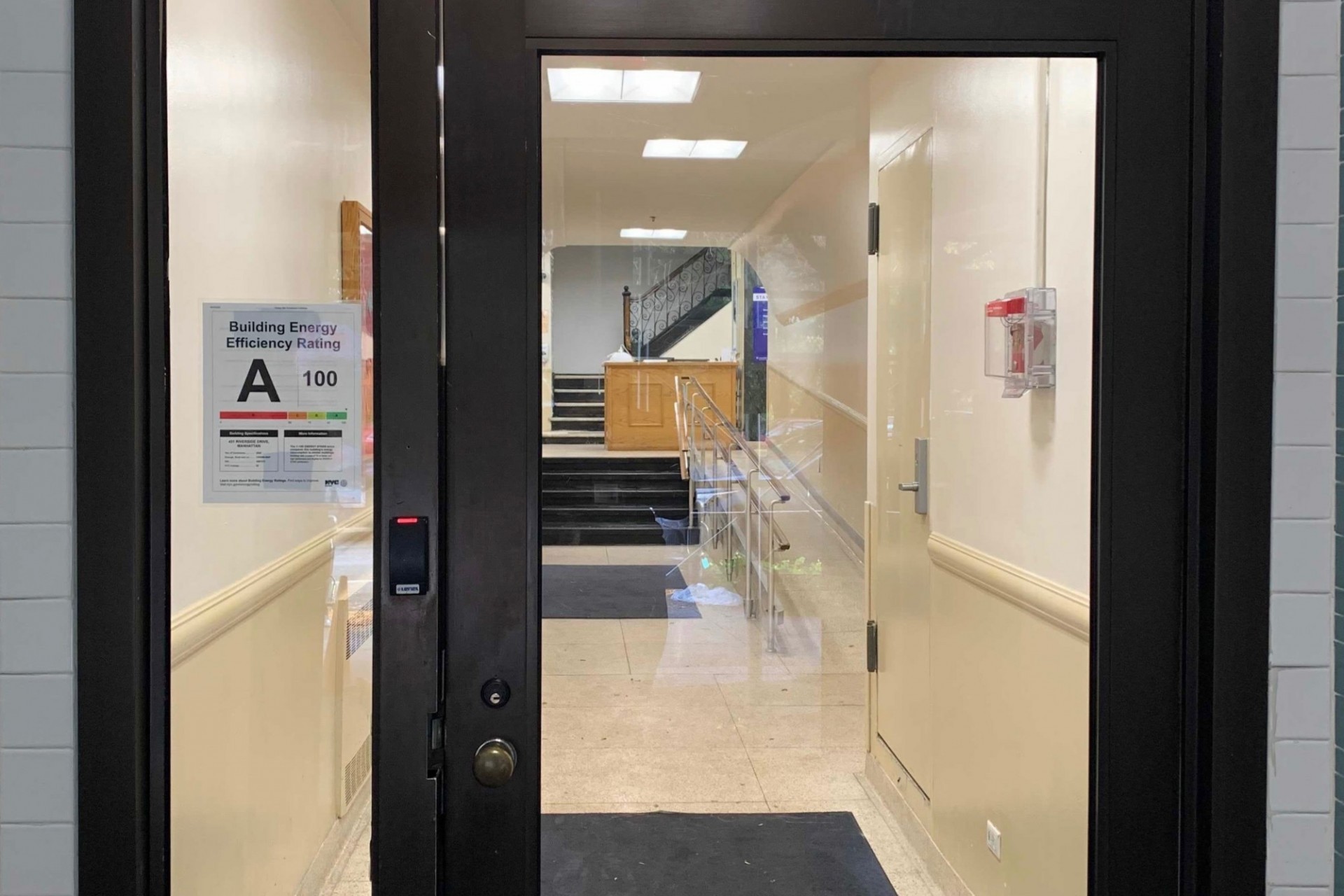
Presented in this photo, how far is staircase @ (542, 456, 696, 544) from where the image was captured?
1.39m

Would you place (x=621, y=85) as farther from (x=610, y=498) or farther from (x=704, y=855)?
(x=704, y=855)

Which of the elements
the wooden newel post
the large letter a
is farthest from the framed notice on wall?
the wooden newel post

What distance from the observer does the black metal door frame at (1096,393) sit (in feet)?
4.22

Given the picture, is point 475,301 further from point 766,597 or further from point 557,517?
point 766,597

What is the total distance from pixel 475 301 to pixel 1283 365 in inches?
40.4

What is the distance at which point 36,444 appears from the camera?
119 cm

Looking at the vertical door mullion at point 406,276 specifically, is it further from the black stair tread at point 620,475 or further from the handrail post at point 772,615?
the handrail post at point 772,615

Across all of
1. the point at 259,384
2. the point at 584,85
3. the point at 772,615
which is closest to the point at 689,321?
the point at 584,85

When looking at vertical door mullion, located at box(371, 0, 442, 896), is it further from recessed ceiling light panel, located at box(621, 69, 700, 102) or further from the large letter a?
recessed ceiling light panel, located at box(621, 69, 700, 102)

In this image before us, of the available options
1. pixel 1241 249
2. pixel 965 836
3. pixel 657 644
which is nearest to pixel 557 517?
pixel 657 644

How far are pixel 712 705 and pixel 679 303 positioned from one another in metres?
0.61

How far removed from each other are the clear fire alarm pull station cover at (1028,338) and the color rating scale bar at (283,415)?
1179 millimetres

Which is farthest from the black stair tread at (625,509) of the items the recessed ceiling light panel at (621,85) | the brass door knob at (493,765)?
the recessed ceiling light panel at (621,85)

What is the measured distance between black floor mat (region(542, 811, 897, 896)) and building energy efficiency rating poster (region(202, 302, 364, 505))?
574mm
